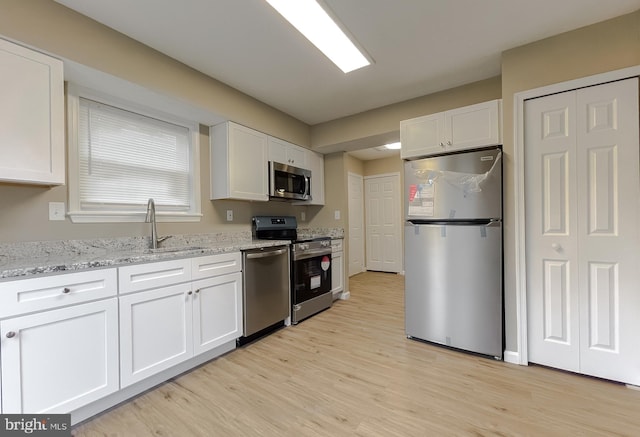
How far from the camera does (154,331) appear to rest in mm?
1819

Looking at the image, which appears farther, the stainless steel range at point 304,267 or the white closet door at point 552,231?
the stainless steel range at point 304,267

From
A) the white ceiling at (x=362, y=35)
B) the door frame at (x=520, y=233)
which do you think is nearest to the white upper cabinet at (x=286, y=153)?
the white ceiling at (x=362, y=35)

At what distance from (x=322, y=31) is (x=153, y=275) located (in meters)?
2.09

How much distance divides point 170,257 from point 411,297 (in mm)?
2096

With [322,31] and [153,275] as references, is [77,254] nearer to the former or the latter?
[153,275]

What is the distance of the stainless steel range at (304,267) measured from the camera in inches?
119

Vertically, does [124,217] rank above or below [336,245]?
above

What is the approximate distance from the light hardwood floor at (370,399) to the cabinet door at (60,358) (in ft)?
0.77

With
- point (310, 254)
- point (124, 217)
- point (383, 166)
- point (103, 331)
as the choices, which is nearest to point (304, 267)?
point (310, 254)

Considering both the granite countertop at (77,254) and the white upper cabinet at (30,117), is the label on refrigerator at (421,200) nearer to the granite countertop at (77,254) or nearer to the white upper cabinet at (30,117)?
the granite countertop at (77,254)

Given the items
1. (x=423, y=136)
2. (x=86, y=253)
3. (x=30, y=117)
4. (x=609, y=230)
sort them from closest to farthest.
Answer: (x=30, y=117), (x=609, y=230), (x=86, y=253), (x=423, y=136)

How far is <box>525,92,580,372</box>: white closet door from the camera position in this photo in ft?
6.46

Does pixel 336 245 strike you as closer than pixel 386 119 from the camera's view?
No

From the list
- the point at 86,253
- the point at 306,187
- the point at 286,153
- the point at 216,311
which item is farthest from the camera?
the point at 306,187
